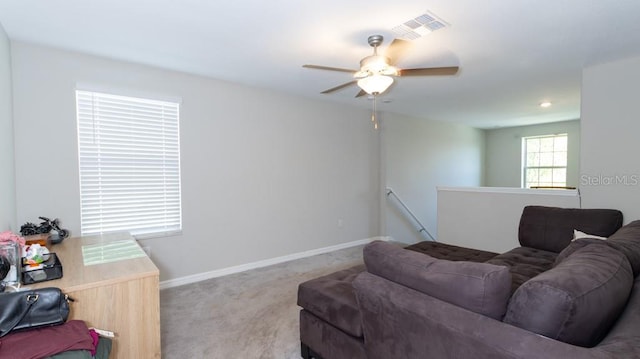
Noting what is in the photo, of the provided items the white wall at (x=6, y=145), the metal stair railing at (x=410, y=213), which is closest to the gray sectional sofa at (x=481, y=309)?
the white wall at (x=6, y=145)

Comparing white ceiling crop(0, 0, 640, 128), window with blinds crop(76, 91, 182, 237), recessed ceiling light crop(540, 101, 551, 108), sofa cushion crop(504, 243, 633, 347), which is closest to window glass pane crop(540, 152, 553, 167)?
recessed ceiling light crop(540, 101, 551, 108)

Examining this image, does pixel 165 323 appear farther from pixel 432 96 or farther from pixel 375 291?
pixel 432 96

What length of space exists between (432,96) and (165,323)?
4.32m

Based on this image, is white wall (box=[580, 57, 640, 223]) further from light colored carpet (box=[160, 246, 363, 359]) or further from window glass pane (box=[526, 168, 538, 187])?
window glass pane (box=[526, 168, 538, 187])

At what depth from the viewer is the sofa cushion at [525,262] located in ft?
7.74

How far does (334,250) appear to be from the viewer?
196 inches

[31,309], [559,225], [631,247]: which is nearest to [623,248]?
[631,247]

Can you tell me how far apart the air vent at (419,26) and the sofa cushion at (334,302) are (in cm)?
185

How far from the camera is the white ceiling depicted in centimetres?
212

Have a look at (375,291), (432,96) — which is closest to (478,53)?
(432,96)

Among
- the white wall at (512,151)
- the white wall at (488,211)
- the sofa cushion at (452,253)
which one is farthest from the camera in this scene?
the white wall at (512,151)

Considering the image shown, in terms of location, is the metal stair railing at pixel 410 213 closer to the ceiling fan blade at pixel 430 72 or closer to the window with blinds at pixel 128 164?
the ceiling fan blade at pixel 430 72

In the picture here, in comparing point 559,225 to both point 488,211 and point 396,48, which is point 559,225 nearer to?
point 488,211

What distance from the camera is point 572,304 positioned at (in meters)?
1.02
